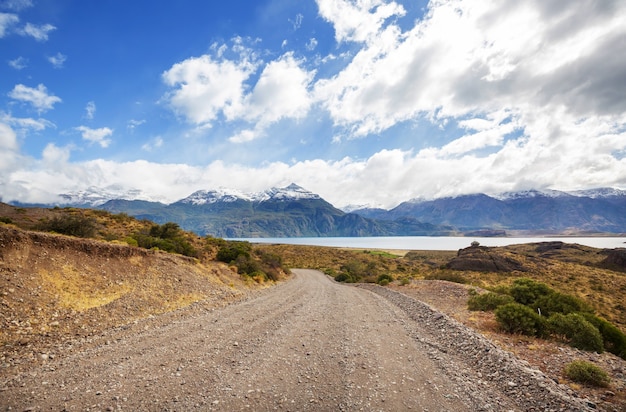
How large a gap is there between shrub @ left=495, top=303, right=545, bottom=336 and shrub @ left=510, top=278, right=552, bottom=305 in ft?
11.7

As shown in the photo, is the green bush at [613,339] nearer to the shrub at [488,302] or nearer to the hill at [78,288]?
the shrub at [488,302]

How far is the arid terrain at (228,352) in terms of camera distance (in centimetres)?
517

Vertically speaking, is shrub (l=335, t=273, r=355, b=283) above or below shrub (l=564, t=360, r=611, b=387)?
below

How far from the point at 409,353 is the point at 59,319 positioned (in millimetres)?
10639

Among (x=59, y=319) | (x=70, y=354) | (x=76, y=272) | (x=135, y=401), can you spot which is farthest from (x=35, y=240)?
(x=135, y=401)

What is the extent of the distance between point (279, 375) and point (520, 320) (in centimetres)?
839

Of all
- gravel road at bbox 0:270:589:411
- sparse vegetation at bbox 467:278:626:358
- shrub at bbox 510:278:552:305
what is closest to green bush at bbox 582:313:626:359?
sparse vegetation at bbox 467:278:626:358

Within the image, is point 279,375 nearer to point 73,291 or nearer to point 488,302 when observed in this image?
point 73,291

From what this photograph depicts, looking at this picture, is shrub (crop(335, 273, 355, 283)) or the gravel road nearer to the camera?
the gravel road

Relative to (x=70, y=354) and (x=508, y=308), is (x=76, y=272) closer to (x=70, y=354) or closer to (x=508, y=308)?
(x=70, y=354)

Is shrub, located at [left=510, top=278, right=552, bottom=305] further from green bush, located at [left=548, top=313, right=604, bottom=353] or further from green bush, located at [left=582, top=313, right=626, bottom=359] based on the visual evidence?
green bush, located at [left=548, top=313, right=604, bottom=353]

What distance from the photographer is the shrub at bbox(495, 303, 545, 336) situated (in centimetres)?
928

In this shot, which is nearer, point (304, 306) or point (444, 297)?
point (304, 306)

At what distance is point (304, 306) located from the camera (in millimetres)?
14828
